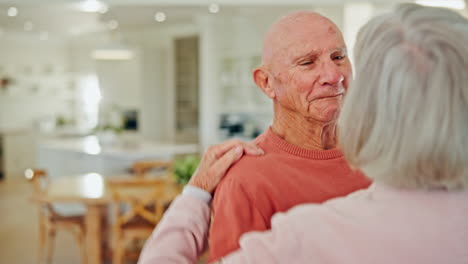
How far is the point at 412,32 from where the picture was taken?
2.55 feet

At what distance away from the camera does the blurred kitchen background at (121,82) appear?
595 cm

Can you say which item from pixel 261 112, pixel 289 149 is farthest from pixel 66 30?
pixel 289 149

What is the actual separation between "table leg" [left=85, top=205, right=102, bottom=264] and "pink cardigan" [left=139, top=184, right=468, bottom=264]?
362cm

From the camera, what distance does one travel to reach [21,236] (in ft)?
19.1

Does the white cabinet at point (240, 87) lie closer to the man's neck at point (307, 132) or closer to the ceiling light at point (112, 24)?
the ceiling light at point (112, 24)

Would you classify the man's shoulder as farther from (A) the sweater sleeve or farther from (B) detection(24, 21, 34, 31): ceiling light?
(B) detection(24, 21, 34, 31): ceiling light

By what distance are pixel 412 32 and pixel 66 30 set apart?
9296 mm

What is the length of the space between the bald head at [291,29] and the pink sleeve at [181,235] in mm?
347

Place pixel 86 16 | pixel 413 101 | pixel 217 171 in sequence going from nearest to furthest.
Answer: pixel 413 101, pixel 217 171, pixel 86 16

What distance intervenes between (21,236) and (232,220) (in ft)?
18.1

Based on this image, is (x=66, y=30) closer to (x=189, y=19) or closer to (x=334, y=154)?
(x=189, y=19)

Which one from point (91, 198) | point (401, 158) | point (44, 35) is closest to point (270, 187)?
point (401, 158)

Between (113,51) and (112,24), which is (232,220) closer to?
(113,51)

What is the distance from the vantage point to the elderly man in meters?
0.96
